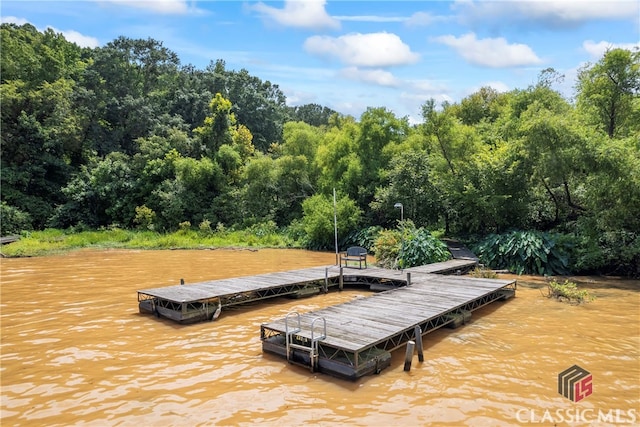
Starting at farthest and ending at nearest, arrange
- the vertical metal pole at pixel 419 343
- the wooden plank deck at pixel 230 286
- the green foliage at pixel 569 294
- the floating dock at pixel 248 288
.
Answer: the green foliage at pixel 569 294
the wooden plank deck at pixel 230 286
the floating dock at pixel 248 288
the vertical metal pole at pixel 419 343

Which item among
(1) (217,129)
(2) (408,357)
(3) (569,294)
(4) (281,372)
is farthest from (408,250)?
(1) (217,129)

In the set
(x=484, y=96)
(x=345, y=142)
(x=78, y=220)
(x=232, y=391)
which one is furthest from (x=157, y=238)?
(x=484, y=96)

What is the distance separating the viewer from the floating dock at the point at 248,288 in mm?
10938

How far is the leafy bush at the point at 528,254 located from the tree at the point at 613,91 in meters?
5.70

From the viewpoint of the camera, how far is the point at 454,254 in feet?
60.1

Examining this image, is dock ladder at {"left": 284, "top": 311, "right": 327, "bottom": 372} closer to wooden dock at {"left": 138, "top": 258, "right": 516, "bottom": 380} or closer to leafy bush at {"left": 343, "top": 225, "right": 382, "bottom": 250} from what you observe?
wooden dock at {"left": 138, "top": 258, "right": 516, "bottom": 380}

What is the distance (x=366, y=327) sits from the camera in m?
8.22

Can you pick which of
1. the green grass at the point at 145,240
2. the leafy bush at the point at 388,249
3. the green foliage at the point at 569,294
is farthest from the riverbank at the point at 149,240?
the green foliage at the point at 569,294

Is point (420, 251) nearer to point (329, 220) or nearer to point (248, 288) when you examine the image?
point (329, 220)

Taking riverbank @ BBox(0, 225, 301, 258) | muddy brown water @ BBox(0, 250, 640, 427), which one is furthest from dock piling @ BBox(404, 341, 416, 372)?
riverbank @ BBox(0, 225, 301, 258)

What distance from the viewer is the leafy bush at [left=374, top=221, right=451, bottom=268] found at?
56.3 ft

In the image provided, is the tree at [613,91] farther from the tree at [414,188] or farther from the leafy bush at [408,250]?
the leafy bush at [408,250]

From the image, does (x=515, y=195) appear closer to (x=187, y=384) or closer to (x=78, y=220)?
(x=187, y=384)

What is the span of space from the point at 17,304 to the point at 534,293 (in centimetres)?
1704
